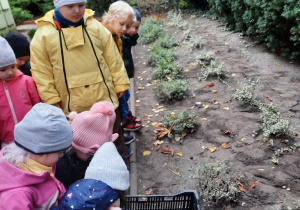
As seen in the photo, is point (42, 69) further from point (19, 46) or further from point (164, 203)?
point (164, 203)

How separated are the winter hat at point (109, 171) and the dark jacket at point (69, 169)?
17.9 inches

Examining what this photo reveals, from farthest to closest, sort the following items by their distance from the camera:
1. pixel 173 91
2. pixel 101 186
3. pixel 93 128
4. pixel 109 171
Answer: pixel 173 91 → pixel 93 128 → pixel 109 171 → pixel 101 186

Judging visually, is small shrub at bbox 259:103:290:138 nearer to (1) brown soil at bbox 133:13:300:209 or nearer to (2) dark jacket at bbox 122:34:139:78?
(1) brown soil at bbox 133:13:300:209

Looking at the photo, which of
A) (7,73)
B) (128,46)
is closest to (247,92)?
(128,46)

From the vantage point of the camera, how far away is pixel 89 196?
169 cm

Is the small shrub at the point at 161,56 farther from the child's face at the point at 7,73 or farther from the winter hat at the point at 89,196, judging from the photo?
the winter hat at the point at 89,196

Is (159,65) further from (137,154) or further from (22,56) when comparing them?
(22,56)

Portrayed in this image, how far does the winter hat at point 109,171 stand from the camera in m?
1.87

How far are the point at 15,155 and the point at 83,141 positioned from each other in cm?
72

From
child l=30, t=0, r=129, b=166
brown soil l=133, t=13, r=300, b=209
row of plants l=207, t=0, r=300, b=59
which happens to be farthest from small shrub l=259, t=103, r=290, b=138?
child l=30, t=0, r=129, b=166

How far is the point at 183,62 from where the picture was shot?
24.7ft

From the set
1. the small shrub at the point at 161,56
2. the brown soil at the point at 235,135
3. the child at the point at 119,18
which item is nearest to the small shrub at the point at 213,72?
the brown soil at the point at 235,135

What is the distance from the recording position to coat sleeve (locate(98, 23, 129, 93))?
323cm

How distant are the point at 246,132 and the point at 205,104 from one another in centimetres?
117
